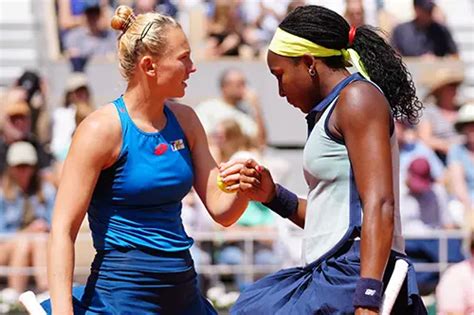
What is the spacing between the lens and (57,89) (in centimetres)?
1247

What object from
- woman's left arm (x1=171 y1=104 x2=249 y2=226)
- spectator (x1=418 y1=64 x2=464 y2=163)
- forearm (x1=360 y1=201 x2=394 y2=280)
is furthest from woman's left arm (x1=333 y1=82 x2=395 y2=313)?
spectator (x1=418 y1=64 x2=464 y2=163)

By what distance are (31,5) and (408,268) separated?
10.1 meters

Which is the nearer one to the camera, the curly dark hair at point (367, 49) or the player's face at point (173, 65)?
the curly dark hair at point (367, 49)

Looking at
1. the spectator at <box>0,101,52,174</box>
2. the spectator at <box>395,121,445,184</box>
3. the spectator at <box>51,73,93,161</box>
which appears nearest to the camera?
the spectator at <box>395,121,445,184</box>

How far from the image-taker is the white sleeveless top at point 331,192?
427 centimetres

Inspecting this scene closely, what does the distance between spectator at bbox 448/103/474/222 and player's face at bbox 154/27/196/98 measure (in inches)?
232

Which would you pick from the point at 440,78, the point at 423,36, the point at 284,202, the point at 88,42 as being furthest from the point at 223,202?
the point at 423,36

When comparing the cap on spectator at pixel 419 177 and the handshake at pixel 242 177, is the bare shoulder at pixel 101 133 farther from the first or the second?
the cap on spectator at pixel 419 177

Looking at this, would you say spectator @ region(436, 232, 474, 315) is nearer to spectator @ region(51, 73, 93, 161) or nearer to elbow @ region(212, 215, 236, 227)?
elbow @ region(212, 215, 236, 227)

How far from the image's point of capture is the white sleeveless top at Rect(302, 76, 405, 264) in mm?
4273

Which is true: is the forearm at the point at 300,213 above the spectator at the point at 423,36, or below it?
below

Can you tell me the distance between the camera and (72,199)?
4.53m

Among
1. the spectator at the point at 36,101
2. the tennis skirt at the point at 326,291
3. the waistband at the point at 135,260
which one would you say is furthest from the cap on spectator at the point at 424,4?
the tennis skirt at the point at 326,291

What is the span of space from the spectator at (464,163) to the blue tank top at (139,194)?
19.3 ft
